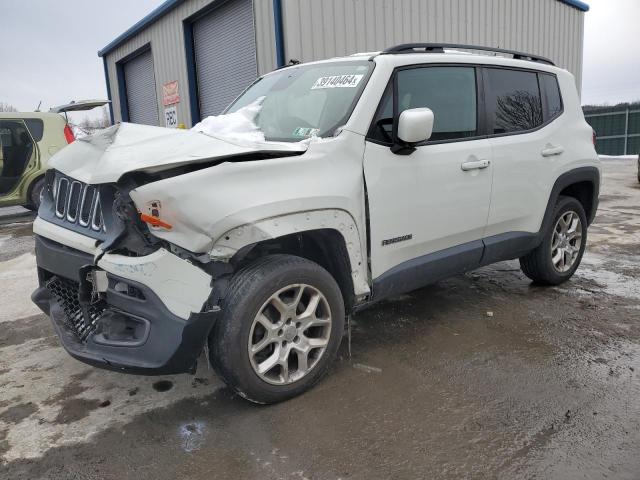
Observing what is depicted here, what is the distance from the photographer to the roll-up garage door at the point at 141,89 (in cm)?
1401

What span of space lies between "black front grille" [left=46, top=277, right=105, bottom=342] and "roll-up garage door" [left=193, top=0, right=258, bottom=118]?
762 cm

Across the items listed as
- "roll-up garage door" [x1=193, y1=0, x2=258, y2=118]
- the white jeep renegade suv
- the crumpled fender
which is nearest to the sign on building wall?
"roll-up garage door" [x1=193, y1=0, x2=258, y2=118]

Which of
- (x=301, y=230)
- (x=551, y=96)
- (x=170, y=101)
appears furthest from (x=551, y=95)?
(x=170, y=101)

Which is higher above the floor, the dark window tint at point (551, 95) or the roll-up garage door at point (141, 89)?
the roll-up garage door at point (141, 89)

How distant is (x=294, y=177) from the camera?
267cm

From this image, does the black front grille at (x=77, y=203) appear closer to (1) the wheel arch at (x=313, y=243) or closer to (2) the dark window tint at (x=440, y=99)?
(1) the wheel arch at (x=313, y=243)


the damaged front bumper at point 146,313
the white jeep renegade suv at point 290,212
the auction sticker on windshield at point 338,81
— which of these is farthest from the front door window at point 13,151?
the damaged front bumper at point 146,313

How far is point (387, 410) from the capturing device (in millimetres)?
2701

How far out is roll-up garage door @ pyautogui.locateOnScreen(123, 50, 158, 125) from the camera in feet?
46.0

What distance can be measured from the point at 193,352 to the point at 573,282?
3.75 metres

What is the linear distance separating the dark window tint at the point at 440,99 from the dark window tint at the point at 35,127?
8832mm

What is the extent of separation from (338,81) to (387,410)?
2014mm

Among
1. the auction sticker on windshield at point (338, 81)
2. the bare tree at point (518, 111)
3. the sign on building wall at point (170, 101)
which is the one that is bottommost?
the bare tree at point (518, 111)

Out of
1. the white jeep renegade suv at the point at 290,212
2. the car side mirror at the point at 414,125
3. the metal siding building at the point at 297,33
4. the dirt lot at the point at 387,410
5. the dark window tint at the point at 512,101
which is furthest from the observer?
the metal siding building at the point at 297,33
